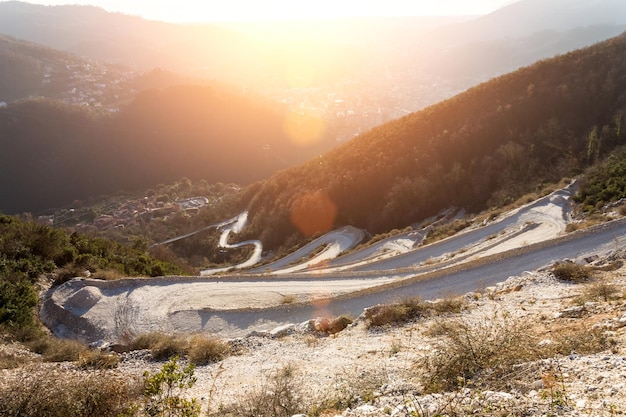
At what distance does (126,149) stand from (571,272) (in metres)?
99.0

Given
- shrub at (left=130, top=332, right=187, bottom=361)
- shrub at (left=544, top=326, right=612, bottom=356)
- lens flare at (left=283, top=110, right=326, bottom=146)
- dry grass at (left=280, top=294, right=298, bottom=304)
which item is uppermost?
lens flare at (left=283, top=110, right=326, bottom=146)

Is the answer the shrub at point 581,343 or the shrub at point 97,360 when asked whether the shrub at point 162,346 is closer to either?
the shrub at point 97,360

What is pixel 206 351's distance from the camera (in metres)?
9.06

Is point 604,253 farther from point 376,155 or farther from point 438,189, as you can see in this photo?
point 376,155

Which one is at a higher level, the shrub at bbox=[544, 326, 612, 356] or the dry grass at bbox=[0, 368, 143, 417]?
the dry grass at bbox=[0, 368, 143, 417]

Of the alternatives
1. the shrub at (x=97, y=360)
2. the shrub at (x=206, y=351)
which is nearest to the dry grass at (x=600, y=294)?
A: the shrub at (x=206, y=351)

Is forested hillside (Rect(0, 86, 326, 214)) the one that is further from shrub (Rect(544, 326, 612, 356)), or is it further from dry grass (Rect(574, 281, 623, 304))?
shrub (Rect(544, 326, 612, 356))

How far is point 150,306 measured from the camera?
46.6 ft

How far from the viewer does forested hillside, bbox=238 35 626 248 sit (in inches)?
1092

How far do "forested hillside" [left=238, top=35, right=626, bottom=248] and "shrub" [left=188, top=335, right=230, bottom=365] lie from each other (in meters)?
21.6

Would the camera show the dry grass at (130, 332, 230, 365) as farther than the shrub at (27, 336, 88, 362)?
No

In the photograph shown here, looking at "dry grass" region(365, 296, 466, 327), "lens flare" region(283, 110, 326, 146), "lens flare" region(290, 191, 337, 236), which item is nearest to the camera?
"dry grass" region(365, 296, 466, 327)

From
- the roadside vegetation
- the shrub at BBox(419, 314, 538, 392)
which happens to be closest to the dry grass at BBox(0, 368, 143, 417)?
the roadside vegetation

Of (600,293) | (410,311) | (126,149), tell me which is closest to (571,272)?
(600,293)
